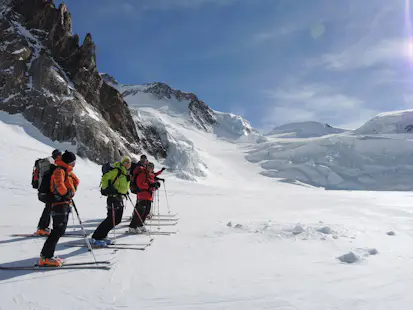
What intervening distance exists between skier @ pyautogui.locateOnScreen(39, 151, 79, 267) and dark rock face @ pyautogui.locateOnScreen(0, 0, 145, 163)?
103 feet

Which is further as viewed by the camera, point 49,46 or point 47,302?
point 49,46

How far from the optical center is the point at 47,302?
4.27 metres

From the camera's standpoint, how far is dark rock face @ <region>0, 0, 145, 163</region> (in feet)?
119

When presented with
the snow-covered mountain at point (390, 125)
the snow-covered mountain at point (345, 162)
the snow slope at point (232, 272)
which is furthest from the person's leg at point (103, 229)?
the snow-covered mountain at point (390, 125)

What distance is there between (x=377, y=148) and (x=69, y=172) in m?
75.4

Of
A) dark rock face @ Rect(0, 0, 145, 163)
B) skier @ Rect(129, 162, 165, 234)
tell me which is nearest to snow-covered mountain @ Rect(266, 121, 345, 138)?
dark rock face @ Rect(0, 0, 145, 163)

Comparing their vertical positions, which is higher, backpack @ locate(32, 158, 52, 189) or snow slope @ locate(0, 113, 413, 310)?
backpack @ locate(32, 158, 52, 189)

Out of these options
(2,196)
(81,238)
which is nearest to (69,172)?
(81,238)

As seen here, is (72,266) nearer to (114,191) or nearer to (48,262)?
(48,262)

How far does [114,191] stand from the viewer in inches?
299

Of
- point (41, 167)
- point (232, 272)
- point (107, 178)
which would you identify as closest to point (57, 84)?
point (41, 167)

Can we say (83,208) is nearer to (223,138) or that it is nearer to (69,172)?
(69,172)

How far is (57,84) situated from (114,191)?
37.2 m

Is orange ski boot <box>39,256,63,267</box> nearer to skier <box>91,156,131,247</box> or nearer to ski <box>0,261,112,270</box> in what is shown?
ski <box>0,261,112,270</box>
